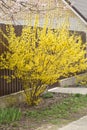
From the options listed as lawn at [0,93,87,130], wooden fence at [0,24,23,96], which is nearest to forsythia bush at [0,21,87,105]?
wooden fence at [0,24,23,96]

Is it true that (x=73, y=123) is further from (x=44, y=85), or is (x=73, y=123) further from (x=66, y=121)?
(x=44, y=85)

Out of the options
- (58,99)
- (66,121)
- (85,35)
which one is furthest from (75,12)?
(66,121)

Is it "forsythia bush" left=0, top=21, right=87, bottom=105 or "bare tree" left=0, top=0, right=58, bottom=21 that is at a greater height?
"bare tree" left=0, top=0, right=58, bottom=21

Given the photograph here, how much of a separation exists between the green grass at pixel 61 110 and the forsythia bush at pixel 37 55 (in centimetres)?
76

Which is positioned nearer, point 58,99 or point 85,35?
point 58,99

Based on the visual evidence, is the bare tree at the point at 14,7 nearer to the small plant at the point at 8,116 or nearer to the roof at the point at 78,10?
the small plant at the point at 8,116

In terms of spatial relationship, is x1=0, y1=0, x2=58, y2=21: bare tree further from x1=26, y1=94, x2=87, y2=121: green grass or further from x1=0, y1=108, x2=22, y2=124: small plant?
x1=26, y1=94, x2=87, y2=121: green grass

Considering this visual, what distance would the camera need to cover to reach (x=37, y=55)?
34.3 ft

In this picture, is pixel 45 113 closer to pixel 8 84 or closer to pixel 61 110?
pixel 61 110

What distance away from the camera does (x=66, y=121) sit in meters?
9.40

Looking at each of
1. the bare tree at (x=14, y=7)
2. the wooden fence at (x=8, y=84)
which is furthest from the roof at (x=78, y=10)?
the bare tree at (x=14, y=7)

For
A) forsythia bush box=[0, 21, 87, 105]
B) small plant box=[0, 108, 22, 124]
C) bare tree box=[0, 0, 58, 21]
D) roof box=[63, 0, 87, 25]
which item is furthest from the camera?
roof box=[63, 0, 87, 25]

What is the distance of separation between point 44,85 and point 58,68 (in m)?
0.72

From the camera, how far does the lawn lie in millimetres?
8949
